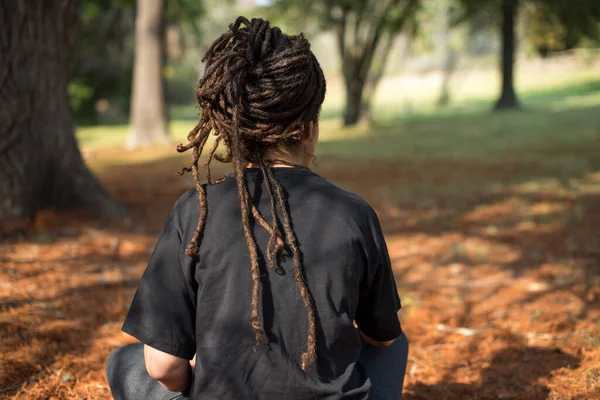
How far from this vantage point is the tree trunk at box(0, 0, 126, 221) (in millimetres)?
5453

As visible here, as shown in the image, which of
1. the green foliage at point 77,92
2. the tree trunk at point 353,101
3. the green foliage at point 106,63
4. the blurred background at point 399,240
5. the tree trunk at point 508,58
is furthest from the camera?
the tree trunk at point 508,58

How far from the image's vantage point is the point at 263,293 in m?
1.77

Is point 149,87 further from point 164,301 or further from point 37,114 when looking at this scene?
point 164,301

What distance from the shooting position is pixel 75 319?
4.01 metres

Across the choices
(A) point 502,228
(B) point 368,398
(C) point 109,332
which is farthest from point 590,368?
(A) point 502,228

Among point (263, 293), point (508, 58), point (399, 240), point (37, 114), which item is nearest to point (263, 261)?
point (263, 293)

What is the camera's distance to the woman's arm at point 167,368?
6.12 ft

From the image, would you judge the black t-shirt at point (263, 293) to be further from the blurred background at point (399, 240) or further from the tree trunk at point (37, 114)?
the tree trunk at point (37, 114)

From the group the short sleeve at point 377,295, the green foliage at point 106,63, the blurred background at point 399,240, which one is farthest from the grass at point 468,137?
the short sleeve at point 377,295

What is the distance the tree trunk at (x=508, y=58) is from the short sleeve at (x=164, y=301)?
25.7 metres

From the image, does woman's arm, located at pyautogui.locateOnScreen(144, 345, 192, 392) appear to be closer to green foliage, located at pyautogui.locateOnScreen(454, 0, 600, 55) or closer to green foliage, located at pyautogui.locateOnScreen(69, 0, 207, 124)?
green foliage, located at pyautogui.locateOnScreen(454, 0, 600, 55)

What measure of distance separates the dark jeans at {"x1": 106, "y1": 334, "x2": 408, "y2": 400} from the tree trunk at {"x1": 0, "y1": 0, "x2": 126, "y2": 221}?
152 inches

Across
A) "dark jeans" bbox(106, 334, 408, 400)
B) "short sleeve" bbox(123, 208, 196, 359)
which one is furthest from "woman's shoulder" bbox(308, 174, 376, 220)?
"dark jeans" bbox(106, 334, 408, 400)

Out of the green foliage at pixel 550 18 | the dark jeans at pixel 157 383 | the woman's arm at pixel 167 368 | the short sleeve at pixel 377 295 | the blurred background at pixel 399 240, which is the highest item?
the green foliage at pixel 550 18
